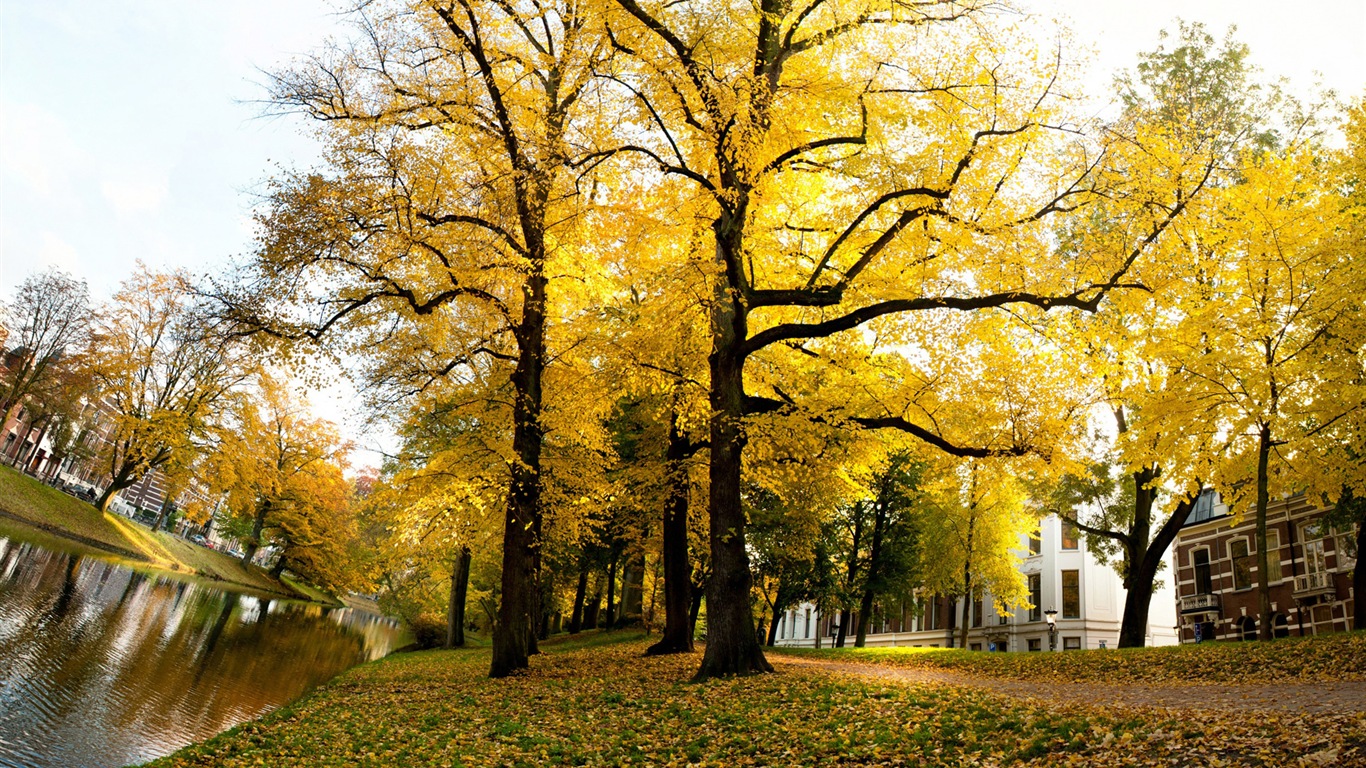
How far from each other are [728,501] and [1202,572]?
30162 mm

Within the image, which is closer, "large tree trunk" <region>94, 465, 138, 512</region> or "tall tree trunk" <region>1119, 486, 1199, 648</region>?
"tall tree trunk" <region>1119, 486, 1199, 648</region>

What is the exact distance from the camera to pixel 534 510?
15891 mm

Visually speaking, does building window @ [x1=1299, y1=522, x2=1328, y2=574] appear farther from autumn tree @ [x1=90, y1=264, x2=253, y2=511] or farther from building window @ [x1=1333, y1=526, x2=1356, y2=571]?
autumn tree @ [x1=90, y1=264, x2=253, y2=511]

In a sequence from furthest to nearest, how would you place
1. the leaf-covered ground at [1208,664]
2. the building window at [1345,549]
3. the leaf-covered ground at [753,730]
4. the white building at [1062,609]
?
1. the white building at [1062,609]
2. the building window at [1345,549]
3. the leaf-covered ground at [1208,664]
4. the leaf-covered ground at [753,730]

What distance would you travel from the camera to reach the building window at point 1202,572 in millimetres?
33812

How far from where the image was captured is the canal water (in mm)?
9328

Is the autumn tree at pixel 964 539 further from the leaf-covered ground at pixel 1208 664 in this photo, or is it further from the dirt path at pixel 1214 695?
the dirt path at pixel 1214 695

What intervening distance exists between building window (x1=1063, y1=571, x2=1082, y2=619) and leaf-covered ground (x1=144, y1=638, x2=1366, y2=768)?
3674 centimetres

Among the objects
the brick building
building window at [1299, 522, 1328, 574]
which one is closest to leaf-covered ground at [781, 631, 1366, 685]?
the brick building

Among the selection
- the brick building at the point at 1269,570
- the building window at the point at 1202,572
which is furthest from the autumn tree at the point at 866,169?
the building window at the point at 1202,572

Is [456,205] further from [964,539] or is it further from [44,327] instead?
[44,327]

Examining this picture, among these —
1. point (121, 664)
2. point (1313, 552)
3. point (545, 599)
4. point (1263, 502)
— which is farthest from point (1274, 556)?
point (121, 664)

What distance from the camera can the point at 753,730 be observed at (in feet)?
28.5

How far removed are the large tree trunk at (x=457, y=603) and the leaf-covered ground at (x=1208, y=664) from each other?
16.4m
